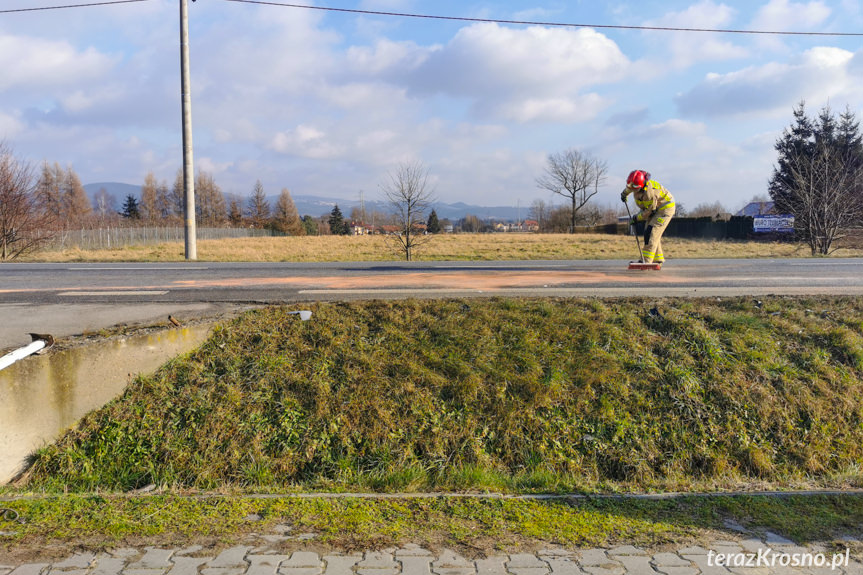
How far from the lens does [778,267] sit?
12.3 meters

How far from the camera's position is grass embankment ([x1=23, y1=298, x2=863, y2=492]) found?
15.7 feet

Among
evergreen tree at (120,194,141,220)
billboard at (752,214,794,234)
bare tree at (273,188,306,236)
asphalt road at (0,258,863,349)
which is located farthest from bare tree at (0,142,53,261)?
evergreen tree at (120,194,141,220)

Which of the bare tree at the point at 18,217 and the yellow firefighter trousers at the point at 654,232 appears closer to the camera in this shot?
the yellow firefighter trousers at the point at 654,232

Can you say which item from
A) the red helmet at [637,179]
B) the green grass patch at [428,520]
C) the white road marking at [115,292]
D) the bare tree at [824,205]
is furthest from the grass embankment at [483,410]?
the bare tree at [824,205]

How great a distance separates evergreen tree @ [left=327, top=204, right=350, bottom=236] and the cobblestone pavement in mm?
86628

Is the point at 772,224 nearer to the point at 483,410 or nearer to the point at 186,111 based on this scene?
the point at 186,111

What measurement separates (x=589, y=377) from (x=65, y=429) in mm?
4845

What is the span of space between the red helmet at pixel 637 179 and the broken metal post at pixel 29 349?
854 centimetres

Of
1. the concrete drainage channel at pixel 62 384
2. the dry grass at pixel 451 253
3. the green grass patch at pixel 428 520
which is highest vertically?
the dry grass at pixel 451 253

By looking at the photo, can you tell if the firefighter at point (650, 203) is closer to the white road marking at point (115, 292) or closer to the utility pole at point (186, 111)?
the white road marking at point (115, 292)

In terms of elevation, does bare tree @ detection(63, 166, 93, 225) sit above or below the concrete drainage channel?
above

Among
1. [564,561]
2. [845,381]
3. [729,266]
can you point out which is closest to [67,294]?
[564,561]

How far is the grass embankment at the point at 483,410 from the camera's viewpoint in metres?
4.79

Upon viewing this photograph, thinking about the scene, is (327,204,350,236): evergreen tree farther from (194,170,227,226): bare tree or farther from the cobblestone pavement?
the cobblestone pavement
